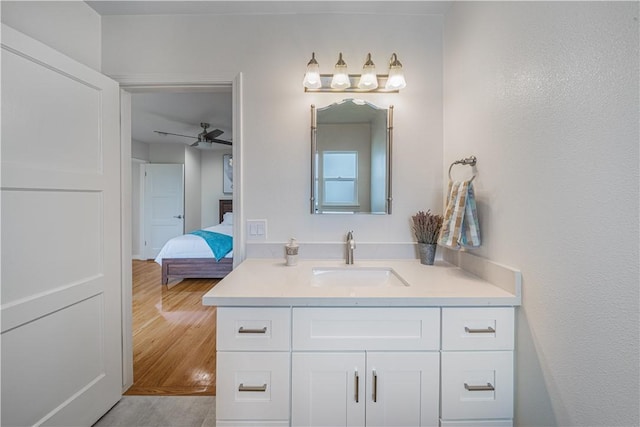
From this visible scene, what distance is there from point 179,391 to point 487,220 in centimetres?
202

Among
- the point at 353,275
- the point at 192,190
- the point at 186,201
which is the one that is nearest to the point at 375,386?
the point at 353,275

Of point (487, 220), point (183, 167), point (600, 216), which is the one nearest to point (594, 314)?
point (600, 216)

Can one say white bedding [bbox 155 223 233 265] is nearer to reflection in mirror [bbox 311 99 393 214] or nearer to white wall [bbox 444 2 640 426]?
reflection in mirror [bbox 311 99 393 214]

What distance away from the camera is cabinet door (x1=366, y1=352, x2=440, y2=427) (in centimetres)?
102

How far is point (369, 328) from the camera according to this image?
1023mm

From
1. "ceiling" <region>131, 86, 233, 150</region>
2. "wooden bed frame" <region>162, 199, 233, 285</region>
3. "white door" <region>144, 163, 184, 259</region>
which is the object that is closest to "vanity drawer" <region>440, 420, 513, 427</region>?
"ceiling" <region>131, 86, 233, 150</region>

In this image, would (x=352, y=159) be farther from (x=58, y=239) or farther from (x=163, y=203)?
(x=163, y=203)

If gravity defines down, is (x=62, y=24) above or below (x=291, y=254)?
above

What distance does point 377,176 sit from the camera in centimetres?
164

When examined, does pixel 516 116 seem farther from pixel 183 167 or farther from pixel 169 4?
pixel 183 167

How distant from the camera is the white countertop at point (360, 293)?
101 centimetres

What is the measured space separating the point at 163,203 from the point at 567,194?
235 inches

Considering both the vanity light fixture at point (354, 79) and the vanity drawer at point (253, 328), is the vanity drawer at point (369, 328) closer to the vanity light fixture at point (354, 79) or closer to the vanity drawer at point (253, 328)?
the vanity drawer at point (253, 328)

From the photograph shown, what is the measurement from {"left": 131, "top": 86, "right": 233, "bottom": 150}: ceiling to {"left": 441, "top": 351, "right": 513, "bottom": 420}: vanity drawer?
2876mm
